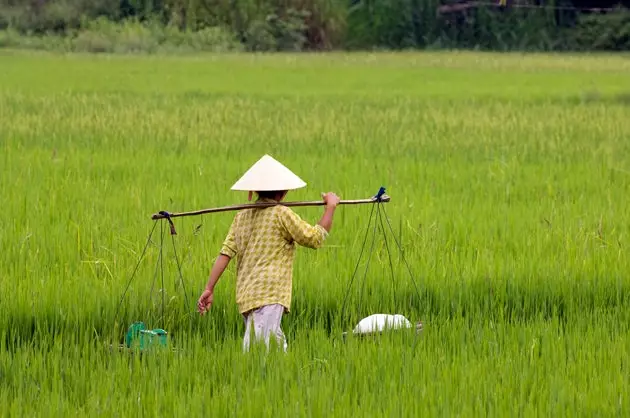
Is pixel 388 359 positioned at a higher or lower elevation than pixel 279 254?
lower

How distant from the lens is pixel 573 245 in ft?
20.1

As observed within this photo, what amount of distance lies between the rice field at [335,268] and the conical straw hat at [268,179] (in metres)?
0.49

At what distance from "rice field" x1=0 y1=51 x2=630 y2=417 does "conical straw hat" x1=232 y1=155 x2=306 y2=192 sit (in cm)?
49

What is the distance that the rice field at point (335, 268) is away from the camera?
376 cm

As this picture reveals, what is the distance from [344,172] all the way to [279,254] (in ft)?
15.5

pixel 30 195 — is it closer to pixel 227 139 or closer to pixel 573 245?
pixel 573 245

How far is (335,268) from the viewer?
5500 mm

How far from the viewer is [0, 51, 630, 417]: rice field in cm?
376

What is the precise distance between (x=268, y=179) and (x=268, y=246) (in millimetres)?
229

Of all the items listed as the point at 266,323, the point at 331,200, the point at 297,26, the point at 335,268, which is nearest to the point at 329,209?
the point at 331,200

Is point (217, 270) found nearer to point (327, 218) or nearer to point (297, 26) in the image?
point (327, 218)

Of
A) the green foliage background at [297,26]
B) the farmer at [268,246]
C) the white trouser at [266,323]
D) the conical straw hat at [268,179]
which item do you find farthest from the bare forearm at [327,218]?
the green foliage background at [297,26]

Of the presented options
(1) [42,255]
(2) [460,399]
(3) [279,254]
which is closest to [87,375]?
(3) [279,254]

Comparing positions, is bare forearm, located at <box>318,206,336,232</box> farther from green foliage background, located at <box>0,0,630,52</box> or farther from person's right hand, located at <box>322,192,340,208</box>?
green foliage background, located at <box>0,0,630,52</box>
